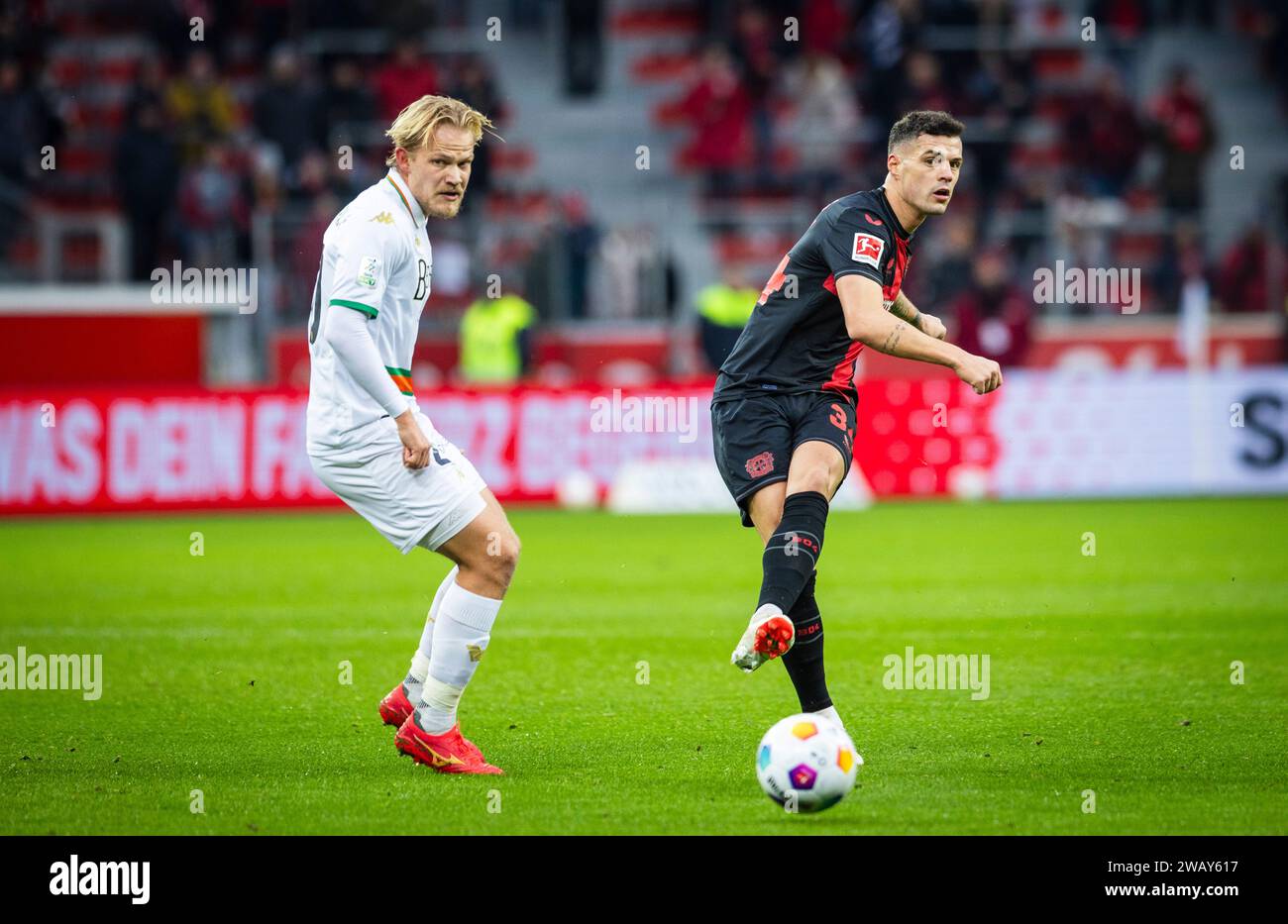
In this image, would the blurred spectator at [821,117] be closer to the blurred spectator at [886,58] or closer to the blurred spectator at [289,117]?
the blurred spectator at [886,58]

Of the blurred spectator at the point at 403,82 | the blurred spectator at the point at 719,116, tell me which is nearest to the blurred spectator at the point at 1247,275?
the blurred spectator at the point at 719,116

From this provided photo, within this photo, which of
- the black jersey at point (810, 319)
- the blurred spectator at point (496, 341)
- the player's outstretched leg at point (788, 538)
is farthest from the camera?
the blurred spectator at point (496, 341)

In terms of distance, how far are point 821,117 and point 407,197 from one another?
1629 centimetres

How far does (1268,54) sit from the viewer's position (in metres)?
24.6

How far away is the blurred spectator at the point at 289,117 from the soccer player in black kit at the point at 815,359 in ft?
49.1

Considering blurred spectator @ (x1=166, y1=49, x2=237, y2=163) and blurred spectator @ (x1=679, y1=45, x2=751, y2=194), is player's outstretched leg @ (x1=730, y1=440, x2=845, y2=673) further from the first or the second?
blurred spectator @ (x1=166, y1=49, x2=237, y2=163)

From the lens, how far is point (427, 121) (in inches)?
261

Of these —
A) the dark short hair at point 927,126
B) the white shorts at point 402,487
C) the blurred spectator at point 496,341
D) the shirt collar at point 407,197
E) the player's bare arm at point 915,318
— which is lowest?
the white shorts at point 402,487

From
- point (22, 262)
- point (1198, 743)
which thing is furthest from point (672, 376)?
point (1198, 743)

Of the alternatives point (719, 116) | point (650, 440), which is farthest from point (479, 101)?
point (650, 440)

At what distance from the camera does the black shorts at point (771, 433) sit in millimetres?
6730

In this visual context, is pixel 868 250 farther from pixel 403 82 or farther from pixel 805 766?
pixel 403 82

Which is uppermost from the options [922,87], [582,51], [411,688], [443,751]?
[582,51]

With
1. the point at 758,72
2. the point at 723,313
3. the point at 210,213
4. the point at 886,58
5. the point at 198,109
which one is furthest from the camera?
the point at 758,72
